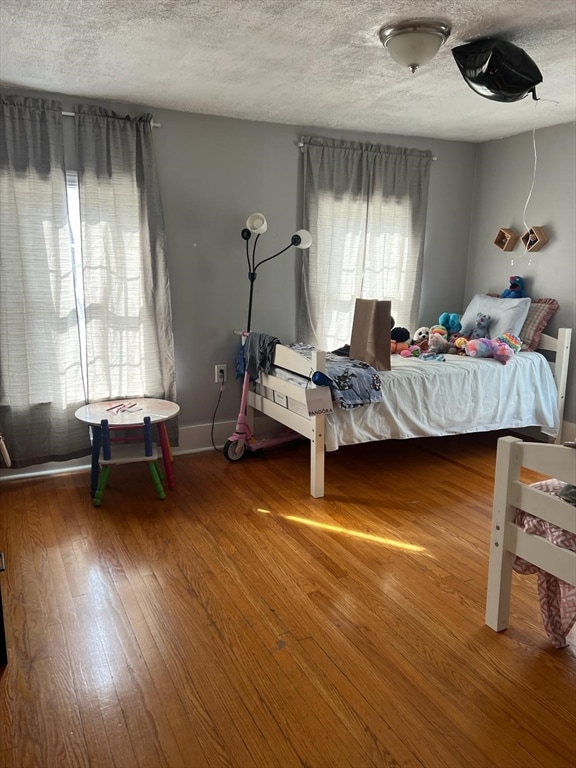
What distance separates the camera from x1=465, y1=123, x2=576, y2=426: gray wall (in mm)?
4094

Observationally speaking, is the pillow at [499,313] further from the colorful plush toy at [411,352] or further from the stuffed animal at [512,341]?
the colorful plush toy at [411,352]

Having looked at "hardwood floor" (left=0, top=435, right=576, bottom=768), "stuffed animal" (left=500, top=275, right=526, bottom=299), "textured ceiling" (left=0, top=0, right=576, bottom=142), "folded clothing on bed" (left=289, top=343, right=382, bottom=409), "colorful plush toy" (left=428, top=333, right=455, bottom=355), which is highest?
"textured ceiling" (left=0, top=0, right=576, bottom=142)

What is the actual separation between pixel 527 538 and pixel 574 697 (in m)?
0.49

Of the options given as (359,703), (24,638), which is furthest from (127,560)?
(359,703)

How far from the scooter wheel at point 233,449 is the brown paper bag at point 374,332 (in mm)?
1002

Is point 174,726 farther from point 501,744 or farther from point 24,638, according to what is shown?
point 501,744

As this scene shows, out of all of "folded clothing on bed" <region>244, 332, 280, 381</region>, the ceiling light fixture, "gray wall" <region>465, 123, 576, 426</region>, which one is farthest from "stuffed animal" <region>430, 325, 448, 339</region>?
the ceiling light fixture

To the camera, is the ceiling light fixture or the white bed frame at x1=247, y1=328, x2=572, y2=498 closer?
the ceiling light fixture

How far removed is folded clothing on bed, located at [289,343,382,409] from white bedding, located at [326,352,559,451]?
9cm

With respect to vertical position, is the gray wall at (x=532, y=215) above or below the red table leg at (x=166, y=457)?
above

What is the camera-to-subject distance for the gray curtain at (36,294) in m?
3.28

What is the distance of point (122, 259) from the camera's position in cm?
363

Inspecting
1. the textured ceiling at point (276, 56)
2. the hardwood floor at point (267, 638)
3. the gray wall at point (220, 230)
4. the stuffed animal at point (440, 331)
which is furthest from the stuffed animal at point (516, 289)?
the hardwood floor at point (267, 638)

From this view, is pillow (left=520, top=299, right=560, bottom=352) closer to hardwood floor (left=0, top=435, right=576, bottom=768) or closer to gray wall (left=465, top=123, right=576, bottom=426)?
gray wall (left=465, top=123, right=576, bottom=426)
